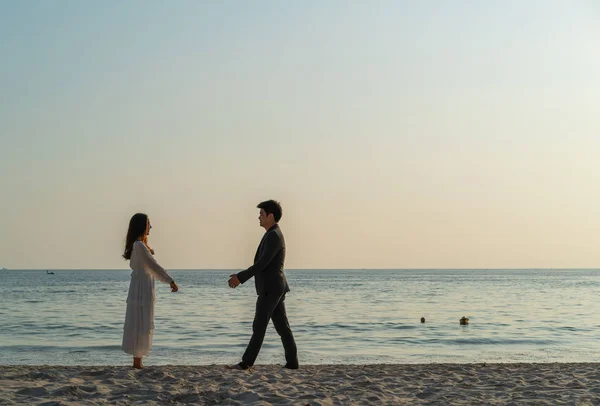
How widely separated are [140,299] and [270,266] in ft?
5.95

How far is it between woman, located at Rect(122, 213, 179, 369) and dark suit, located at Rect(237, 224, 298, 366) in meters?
1.16

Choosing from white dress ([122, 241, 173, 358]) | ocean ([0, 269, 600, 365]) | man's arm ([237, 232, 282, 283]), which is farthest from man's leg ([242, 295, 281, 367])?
ocean ([0, 269, 600, 365])

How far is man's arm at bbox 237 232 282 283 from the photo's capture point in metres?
9.42

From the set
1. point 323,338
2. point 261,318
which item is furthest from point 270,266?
point 323,338

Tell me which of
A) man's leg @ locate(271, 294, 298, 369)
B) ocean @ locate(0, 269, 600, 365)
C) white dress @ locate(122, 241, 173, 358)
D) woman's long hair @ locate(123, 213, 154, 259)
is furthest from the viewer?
ocean @ locate(0, 269, 600, 365)

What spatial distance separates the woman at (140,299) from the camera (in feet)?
30.0

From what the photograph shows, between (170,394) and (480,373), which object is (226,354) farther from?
(170,394)

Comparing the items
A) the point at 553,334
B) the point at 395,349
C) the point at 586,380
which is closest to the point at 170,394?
the point at 586,380

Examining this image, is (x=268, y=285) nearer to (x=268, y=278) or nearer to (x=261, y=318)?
(x=268, y=278)

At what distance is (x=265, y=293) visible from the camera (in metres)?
9.52

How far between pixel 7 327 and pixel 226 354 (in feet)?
36.4

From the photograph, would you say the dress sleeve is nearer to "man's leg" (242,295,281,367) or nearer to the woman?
the woman

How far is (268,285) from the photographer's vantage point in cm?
952

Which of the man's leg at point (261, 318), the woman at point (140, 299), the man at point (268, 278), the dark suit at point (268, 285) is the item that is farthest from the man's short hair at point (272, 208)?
the woman at point (140, 299)
